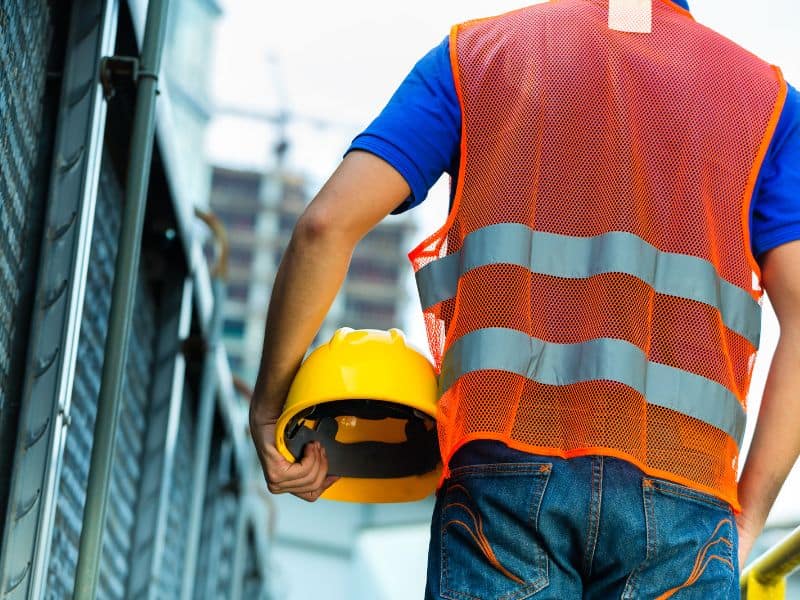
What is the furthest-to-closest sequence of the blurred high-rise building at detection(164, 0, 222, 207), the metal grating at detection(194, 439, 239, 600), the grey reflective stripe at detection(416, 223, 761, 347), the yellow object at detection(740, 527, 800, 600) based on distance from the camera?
the metal grating at detection(194, 439, 239, 600), the blurred high-rise building at detection(164, 0, 222, 207), the yellow object at detection(740, 527, 800, 600), the grey reflective stripe at detection(416, 223, 761, 347)

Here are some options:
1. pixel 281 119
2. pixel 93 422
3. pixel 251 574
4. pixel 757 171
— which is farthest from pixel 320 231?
pixel 281 119

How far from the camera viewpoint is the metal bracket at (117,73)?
310cm

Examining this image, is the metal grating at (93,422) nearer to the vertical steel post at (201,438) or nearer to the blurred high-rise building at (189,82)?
the blurred high-rise building at (189,82)

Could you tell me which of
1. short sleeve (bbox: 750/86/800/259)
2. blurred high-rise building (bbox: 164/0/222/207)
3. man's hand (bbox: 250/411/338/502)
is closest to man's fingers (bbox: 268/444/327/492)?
man's hand (bbox: 250/411/338/502)

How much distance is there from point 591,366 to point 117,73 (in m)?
1.47

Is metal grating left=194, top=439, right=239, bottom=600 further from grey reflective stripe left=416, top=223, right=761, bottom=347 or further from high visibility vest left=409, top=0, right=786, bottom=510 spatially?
grey reflective stripe left=416, top=223, right=761, bottom=347

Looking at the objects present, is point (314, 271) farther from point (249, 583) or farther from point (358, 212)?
point (249, 583)

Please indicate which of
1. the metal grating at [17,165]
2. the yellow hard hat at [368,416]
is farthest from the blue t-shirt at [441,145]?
the metal grating at [17,165]

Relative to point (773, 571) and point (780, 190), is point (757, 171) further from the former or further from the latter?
point (773, 571)

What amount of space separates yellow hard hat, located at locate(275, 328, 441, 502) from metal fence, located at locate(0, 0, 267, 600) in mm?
578

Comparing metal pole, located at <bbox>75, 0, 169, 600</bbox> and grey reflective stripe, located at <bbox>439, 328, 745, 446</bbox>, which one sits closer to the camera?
grey reflective stripe, located at <bbox>439, 328, 745, 446</bbox>

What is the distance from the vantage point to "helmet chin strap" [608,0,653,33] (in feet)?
8.22

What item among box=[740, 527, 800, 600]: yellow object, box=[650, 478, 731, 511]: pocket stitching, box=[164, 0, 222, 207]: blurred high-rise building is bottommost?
box=[740, 527, 800, 600]: yellow object

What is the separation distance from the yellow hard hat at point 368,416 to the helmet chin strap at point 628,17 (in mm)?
728
